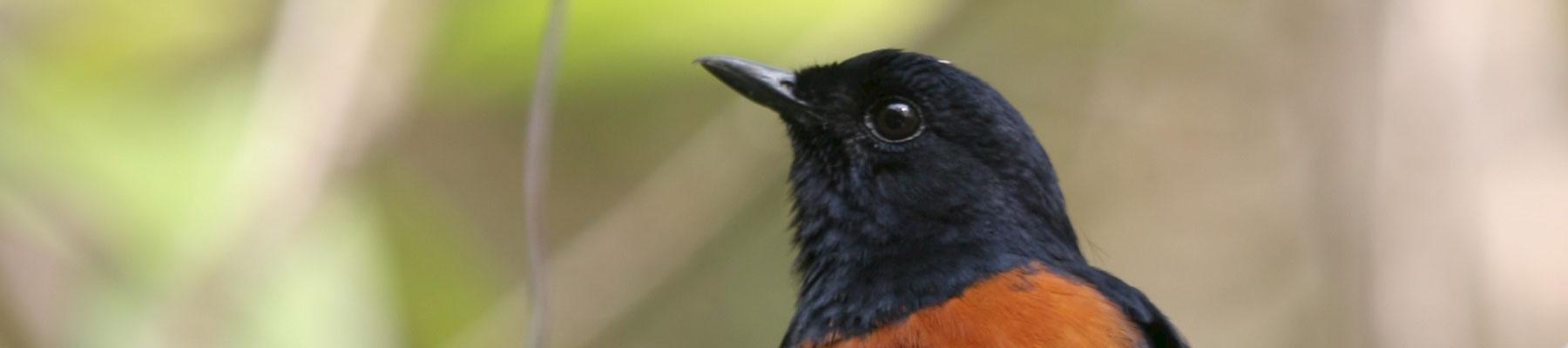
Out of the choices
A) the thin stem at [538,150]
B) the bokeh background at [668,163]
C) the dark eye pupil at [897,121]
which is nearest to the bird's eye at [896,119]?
the dark eye pupil at [897,121]

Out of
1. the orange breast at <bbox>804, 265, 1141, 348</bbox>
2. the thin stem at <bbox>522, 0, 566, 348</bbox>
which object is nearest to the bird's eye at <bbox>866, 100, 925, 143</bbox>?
the orange breast at <bbox>804, 265, 1141, 348</bbox>

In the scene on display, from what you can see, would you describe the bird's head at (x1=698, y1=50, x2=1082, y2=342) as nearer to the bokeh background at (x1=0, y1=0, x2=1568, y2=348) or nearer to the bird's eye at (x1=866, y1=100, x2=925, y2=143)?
the bird's eye at (x1=866, y1=100, x2=925, y2=143)

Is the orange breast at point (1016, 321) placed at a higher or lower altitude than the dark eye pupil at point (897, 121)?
lower

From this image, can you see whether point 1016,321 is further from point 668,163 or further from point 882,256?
point 668,163

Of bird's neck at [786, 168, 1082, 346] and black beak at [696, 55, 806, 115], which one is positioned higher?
black beak at [696, 55, 806, 115]

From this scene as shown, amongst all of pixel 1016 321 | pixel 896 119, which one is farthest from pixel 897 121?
pixel 1016 321

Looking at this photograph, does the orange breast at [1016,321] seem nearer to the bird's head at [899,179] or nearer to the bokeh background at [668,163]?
the bird's head at [899,179]
